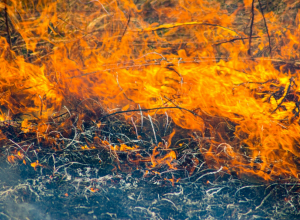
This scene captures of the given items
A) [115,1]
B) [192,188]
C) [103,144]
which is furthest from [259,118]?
[115,1]

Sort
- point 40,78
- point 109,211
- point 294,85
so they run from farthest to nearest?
point 109,211
point 40,78
point 294,85

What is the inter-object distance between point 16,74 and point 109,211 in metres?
1.84

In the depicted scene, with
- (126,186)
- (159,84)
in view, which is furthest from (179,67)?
(126,186)

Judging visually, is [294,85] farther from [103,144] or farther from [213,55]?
[103,144]

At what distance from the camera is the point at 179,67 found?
196 centimetres

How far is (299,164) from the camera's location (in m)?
1.93

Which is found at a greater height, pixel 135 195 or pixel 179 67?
pixel 179 67

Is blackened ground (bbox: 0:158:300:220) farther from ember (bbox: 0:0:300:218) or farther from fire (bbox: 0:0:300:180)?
fire (bbox: 0:0:300:180)

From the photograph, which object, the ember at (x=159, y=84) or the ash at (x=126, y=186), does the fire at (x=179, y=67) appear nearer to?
the ember at (x=159, y=84)

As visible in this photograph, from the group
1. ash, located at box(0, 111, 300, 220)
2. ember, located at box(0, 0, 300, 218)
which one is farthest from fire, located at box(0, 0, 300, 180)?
ash, located at box(0, 111, 300, 220)

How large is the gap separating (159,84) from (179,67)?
0.26 metres

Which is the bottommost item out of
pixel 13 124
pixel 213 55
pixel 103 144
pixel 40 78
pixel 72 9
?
pixel 103 144

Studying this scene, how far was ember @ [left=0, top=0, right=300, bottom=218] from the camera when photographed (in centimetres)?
187

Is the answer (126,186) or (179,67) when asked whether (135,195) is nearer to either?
(126,186)
